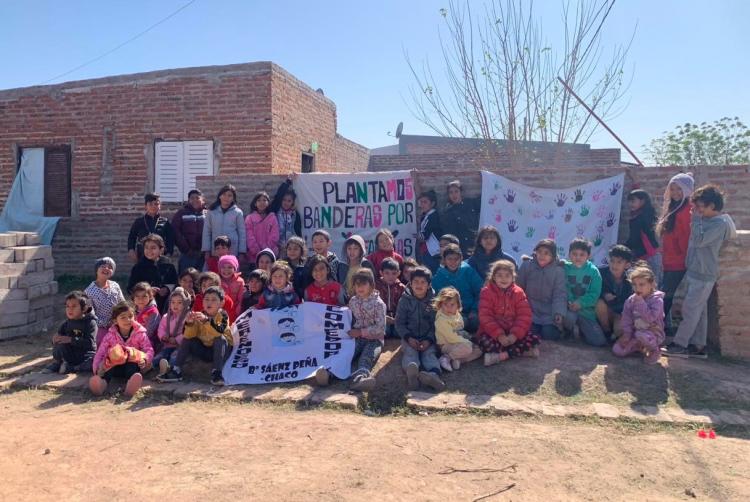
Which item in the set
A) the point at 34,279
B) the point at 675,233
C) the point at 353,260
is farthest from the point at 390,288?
the point at 34,279

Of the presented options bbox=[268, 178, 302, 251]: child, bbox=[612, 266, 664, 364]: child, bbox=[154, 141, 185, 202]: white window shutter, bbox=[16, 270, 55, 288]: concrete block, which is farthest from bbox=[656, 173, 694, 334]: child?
bbox=[154, 141, 185, 202]: white window shutter

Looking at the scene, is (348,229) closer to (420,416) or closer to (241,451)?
(420,416)

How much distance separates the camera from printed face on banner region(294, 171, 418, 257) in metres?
7.45

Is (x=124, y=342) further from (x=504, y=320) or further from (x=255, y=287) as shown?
(x=504, y=320)

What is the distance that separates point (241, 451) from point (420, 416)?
1.38 m

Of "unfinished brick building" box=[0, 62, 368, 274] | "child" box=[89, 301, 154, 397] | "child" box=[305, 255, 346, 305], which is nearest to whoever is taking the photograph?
"child" box=[89, 301, 154, 397]

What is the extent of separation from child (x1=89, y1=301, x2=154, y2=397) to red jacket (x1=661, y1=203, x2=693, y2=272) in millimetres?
5141

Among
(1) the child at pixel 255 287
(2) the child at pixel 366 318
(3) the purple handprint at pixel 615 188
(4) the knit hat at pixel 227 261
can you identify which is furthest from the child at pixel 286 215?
(3) the purple handprint at pixel 615 188

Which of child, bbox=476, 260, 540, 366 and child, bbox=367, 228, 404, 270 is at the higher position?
child, bbox=367, 228, 404, 270

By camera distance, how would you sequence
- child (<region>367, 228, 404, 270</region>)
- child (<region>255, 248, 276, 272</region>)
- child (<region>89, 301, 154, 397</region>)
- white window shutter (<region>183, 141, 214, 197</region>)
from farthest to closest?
white window shutter (<region>183, 141, 214, 197</region>) < child (<region>367, 228, 404, 270</region>) < child (<region>255, 248, 276, 272</region>) < child (<region>89, 301, 154, 397</region>)

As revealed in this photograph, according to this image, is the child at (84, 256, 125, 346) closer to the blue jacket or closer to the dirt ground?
the dirt ground

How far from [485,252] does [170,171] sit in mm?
→ 6578

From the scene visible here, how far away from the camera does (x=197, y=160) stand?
1006 centimetres

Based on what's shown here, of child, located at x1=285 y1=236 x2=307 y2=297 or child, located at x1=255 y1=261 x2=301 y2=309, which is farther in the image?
child, located at x1=285 y1=236 x2=307 y2=297
